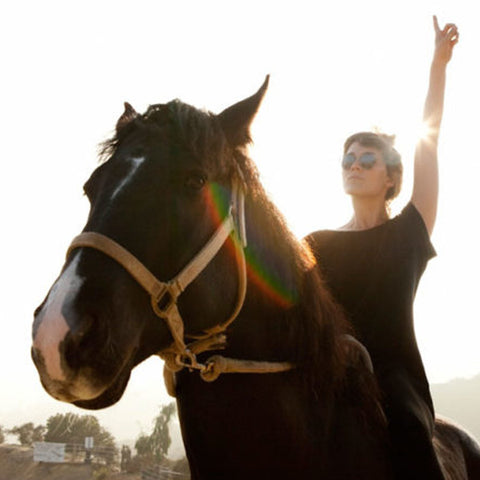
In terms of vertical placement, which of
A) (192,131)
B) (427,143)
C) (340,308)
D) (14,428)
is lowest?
(14,428)

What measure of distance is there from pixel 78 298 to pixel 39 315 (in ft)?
0.55

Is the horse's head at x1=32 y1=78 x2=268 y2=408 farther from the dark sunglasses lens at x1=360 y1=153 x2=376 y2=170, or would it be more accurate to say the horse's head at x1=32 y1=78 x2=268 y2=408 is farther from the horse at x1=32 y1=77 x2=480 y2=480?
the dark sunglasses lens at x1=360 y1=153 x2=376 y2=170

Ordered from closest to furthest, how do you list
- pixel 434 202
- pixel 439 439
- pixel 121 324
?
1. pixel 121 324
2. pixel 434 202
3. pixel 439 439

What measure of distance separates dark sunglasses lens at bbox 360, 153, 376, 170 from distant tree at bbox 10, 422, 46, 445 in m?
52.5

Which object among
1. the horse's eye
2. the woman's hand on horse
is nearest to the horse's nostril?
the horse's eye

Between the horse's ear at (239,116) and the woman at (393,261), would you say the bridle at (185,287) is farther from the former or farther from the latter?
the woman at (393,261)

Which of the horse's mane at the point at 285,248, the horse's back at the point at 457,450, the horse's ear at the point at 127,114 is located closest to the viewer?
the horse's mane at the point at 285,248

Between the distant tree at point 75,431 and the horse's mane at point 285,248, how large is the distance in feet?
149

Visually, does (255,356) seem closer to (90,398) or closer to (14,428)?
(90,398)

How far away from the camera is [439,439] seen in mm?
3840

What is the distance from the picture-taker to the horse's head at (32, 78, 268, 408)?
73.9 inches

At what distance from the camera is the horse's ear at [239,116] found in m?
2.73

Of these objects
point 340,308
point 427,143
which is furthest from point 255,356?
point 427,143

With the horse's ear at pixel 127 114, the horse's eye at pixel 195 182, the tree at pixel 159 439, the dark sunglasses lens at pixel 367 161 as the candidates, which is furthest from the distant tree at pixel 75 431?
the horse's eye at pixel 195 182
